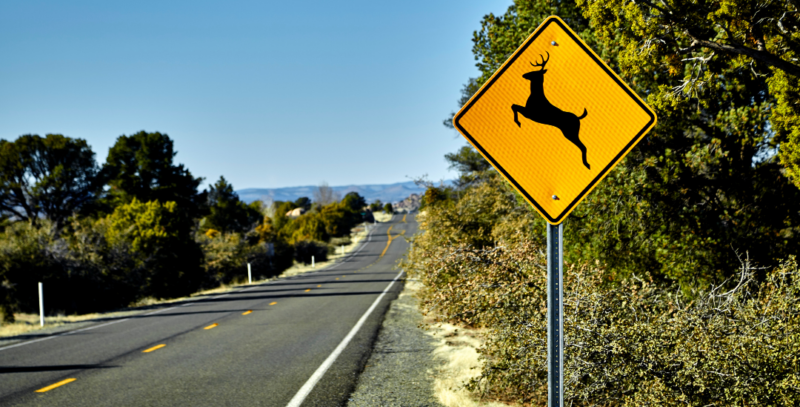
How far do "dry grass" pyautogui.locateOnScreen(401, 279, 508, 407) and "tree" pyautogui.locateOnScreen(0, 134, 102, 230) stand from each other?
1777 inches

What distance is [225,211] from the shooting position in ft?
208

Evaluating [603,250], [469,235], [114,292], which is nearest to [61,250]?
[114,292]

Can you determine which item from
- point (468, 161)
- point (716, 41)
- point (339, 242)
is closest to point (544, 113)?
point (716, 41)

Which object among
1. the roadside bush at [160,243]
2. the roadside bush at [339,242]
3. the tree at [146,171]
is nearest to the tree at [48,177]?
the tree at [146,171]

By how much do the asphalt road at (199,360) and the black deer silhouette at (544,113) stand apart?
409 cm

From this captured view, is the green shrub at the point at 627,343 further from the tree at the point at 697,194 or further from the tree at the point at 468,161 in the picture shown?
the tree at the point at 468,161

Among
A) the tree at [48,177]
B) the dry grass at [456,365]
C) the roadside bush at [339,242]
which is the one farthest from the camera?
the roadside bush at [339,242]

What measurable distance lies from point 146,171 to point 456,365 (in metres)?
50.2

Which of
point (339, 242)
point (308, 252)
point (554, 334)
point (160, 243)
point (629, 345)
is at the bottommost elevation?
point (629, 345)

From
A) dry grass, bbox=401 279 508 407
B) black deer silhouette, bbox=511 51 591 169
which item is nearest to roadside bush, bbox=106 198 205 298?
dry grass, bbox=401 279 508 407

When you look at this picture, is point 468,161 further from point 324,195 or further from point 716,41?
point 324,195

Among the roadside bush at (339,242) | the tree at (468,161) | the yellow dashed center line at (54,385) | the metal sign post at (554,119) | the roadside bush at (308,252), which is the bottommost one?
the metal sign post at (554,119)

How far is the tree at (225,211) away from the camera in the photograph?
62.2 m

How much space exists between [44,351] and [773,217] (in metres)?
11.9
